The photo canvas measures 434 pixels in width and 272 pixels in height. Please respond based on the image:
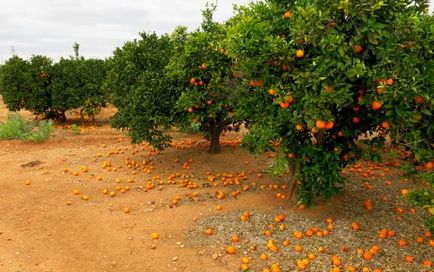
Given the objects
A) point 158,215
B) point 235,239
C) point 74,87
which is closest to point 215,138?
point 158,215

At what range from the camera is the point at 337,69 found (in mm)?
4762

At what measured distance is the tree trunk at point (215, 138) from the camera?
33.2ft

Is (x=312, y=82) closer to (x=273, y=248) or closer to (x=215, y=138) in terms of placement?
(x=273, y=248)

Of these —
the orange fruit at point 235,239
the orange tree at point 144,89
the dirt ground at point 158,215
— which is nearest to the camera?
the dirt ground at point 158,215

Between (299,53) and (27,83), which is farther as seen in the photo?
(27,83)

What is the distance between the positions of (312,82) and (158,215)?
3.74 metres

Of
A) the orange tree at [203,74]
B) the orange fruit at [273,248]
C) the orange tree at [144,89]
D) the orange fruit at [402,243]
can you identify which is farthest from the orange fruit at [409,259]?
the orange tree at [144,89]

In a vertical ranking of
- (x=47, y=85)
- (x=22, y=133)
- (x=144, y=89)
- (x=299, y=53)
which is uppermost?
(x=299, y=53)

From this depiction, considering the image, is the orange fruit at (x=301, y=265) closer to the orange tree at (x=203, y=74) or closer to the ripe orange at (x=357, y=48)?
the ripe orange at (x=357, y=48)

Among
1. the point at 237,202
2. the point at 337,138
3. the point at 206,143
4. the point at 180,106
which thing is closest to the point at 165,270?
the point at 237,202

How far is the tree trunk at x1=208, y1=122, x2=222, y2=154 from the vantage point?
10130mm

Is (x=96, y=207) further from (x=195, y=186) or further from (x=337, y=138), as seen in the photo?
(x=337, y=138)

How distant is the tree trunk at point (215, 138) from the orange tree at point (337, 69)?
157 inches

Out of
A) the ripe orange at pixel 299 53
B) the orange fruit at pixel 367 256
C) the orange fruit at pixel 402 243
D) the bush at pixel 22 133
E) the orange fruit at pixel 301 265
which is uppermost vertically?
the ripe orange at pixel 299 53
